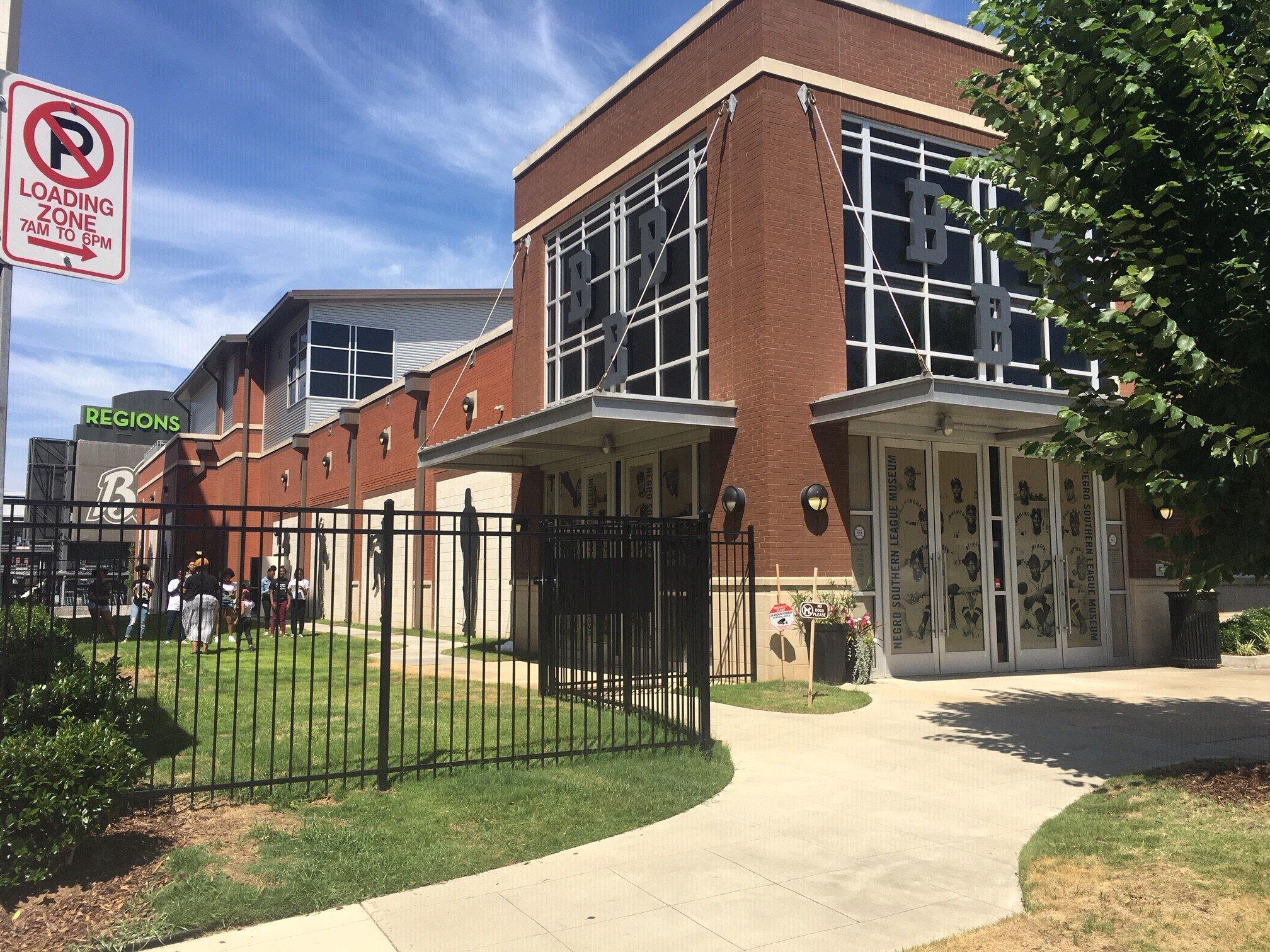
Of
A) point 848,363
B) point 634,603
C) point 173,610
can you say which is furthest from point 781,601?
point 173,610

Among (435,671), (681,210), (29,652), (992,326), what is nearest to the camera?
(29,652)

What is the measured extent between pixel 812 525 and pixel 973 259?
5.50m

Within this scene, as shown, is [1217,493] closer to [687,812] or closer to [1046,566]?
[687,812]

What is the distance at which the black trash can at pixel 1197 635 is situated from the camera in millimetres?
16641

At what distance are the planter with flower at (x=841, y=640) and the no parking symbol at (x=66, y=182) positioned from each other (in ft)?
34.1

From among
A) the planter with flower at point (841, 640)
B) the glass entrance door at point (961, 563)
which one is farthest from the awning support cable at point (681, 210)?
the glass entrance door at point (961, 563)

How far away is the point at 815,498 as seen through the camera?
A: 46.2 feet

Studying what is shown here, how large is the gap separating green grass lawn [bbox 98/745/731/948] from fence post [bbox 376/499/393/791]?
22 cm

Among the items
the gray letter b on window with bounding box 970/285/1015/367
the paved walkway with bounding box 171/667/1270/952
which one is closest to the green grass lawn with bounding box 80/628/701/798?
the paved walkway with bounding box 171/667/1270/952

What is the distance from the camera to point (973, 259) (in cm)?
1630

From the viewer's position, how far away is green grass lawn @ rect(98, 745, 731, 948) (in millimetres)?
5336

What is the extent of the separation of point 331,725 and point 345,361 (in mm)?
Result: 28950

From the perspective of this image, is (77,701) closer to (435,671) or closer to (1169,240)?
(435,671)

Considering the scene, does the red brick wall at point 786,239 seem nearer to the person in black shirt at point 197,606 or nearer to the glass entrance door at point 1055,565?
the glass entrance door at point 1055,565
